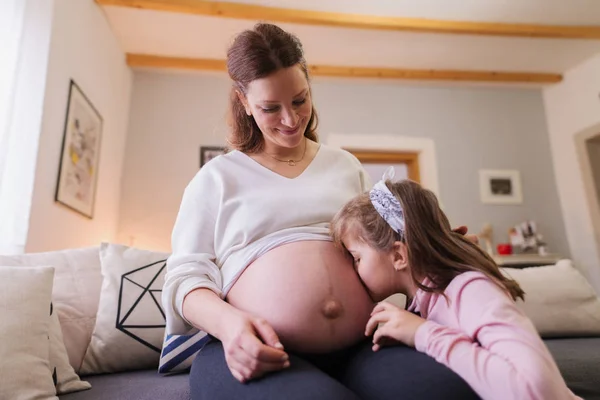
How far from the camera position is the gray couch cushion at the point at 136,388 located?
3.42ft

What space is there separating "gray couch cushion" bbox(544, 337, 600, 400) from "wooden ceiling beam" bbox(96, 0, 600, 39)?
2284mm

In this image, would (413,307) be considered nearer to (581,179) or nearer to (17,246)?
(17,246)

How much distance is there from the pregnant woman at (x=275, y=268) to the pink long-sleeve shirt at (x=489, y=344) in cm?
3

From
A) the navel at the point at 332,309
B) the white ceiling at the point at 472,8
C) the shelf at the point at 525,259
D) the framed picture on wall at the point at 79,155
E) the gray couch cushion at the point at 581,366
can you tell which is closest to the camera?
the navel at the point at 332,309

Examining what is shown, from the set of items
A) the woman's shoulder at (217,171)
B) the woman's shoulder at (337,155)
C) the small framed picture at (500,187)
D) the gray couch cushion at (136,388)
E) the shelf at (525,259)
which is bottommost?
the gray couch cushion at (136,388)

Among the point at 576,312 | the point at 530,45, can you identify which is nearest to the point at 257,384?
the point at 576,312

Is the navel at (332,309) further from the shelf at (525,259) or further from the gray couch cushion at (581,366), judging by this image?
the shelf at (525,259)

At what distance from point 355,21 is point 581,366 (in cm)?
243

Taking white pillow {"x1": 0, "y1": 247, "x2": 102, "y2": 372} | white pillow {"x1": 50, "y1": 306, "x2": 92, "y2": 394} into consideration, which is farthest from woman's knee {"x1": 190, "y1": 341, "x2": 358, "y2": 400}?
white pillow {"x1": 0, "y1": 247, "x2": 102, "y2": 372}

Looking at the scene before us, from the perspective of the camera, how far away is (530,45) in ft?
11.2

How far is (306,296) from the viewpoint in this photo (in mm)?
826

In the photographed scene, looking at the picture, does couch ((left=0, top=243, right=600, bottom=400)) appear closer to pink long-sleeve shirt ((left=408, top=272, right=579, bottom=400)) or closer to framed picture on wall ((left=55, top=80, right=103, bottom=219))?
pink long-sleeve shirt ((left=408, top=272, right=579, bottom=400))

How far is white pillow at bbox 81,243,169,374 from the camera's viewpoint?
131cm

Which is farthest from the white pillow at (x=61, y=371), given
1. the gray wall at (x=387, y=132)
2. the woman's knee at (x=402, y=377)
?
the gray wall at (x=387, y=132)
